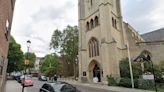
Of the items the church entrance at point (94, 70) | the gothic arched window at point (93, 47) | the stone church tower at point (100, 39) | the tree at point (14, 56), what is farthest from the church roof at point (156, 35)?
the tree at point (14, 56)

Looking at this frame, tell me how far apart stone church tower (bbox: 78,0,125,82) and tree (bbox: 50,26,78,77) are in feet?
49.0

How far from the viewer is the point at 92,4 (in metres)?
41.1

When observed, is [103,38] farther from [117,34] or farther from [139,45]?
[139,45]

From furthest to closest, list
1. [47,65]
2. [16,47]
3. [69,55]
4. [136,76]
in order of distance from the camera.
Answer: [47,65] → [69,55] → [16,47] → [136,76]

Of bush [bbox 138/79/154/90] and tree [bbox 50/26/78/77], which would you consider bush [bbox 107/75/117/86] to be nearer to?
bush [bbox 138/79/154/90]

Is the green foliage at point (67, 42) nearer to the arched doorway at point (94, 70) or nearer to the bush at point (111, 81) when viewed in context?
the arched doorway at point (94, 70)

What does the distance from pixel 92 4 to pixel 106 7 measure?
6290mm

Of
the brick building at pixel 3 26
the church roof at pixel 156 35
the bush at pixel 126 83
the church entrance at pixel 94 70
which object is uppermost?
Result: the church roof at pixel 156 35

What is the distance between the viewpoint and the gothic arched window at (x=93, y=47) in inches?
1461

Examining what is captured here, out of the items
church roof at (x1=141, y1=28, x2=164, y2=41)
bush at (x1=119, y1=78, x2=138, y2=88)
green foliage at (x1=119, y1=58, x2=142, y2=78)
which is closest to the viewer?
bush at (x1=119, y1=78, x2=138, y2=88)

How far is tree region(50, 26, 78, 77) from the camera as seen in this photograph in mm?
56469

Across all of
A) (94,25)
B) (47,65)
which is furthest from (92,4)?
(47,65)

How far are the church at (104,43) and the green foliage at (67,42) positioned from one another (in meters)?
14.8

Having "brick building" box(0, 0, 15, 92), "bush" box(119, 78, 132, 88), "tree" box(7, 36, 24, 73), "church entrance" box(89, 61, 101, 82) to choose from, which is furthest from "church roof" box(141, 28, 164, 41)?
"brick building" box(0, 0, 15, 92)
